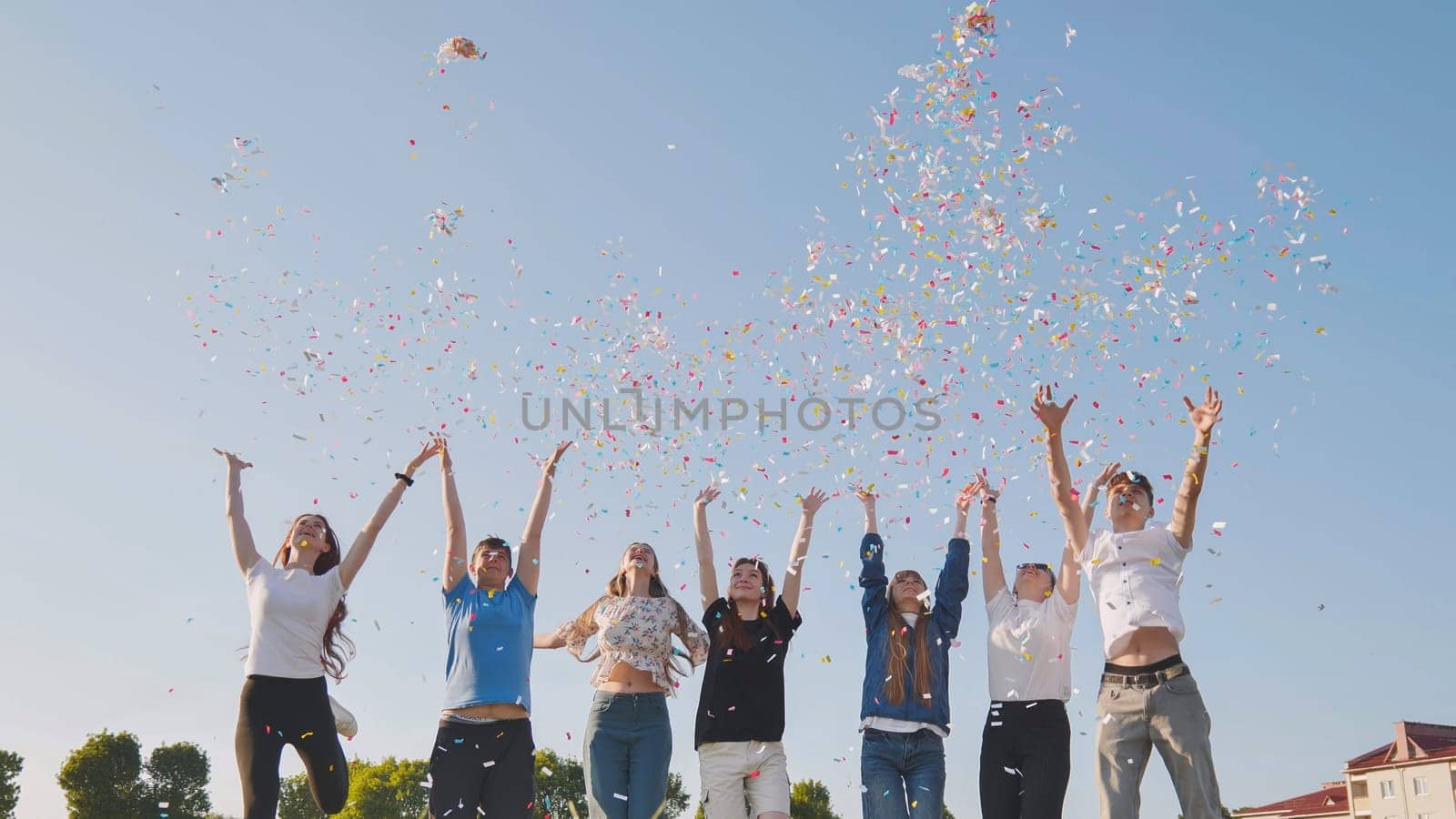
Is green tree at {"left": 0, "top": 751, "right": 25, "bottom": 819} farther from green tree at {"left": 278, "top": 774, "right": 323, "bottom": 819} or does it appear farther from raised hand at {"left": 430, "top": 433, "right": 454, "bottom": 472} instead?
raised hand at {"left": 430, "top": 433, "right": 454, "bottom": 472}

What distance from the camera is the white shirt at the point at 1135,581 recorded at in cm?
666

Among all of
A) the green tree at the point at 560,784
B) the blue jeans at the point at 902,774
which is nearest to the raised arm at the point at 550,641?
the blue jeans at the point at 902,774

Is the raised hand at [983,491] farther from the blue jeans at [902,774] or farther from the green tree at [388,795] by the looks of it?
the green tree at [388,795]

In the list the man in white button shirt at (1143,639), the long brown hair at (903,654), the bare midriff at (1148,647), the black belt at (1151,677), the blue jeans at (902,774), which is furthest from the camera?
the long brown hair at (903,654)

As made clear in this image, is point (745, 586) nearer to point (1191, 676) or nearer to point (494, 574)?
point (494, 574)

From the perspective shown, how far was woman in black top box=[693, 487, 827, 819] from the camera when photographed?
7.64 meters

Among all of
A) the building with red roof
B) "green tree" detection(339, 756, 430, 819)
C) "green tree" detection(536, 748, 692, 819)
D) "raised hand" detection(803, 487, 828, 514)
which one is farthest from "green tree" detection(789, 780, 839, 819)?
"raised hand" detection(803, 487, 828, 514)

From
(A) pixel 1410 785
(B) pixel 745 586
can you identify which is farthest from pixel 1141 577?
(A) pixel 1410 785

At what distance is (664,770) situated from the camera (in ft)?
25.9

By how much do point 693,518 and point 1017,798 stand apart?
10.6ft

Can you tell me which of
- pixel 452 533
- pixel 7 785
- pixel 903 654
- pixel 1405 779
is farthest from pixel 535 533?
pixel 1405 779

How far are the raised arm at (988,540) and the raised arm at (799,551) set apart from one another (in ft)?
3.78

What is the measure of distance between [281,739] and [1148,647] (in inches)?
214

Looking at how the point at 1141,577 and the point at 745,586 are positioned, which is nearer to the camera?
the point at 1141,577
